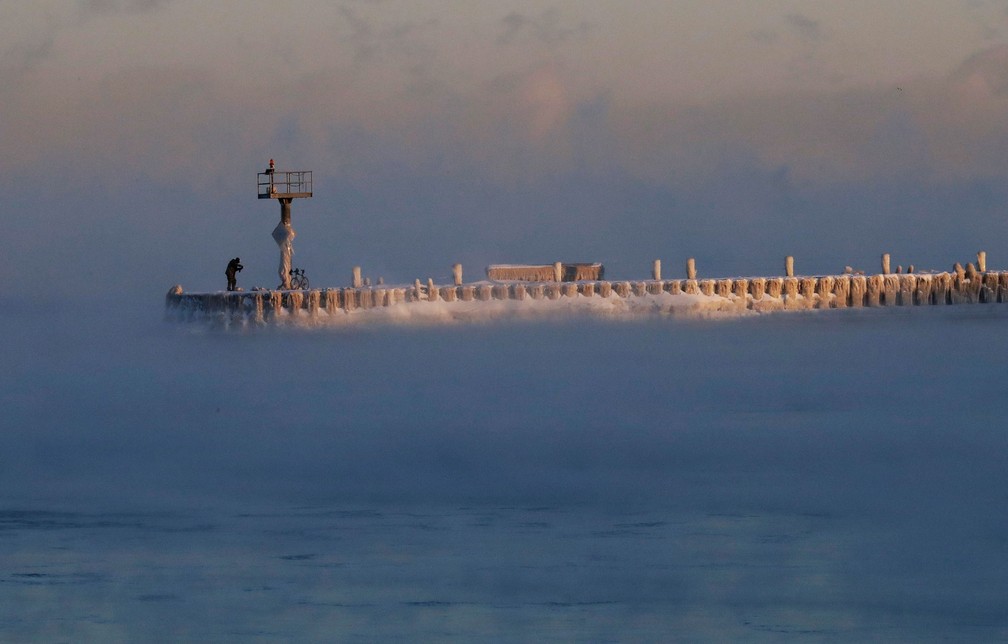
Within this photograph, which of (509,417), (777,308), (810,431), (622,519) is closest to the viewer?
(622,519)

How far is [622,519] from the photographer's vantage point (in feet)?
68.2

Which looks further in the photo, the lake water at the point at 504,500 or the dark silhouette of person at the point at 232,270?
the dark silhouette of person at the point at 232,270

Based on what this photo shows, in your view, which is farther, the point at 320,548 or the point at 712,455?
the point at 712,455

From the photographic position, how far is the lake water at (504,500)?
632 inches

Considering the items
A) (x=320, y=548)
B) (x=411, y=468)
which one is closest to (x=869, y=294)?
(x=411, y=468)

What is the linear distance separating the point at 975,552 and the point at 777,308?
3105 cm

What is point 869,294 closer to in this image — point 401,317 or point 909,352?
point 909,352

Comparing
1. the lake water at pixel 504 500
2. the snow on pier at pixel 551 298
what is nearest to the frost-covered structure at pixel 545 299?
the snow on pier at pixel 551 298

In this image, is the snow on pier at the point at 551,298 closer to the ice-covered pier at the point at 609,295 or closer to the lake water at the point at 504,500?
the ice-covered pier at the point at 609,295

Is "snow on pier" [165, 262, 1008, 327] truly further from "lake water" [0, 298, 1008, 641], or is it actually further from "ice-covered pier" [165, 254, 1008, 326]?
"lake water" [0, 298, 1008, 641]

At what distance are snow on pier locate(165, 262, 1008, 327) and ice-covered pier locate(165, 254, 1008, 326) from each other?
3cm

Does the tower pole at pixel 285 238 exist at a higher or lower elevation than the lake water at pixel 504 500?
higher

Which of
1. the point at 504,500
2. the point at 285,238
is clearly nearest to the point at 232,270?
the point at 285,238

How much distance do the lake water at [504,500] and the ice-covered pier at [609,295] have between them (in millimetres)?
1813
